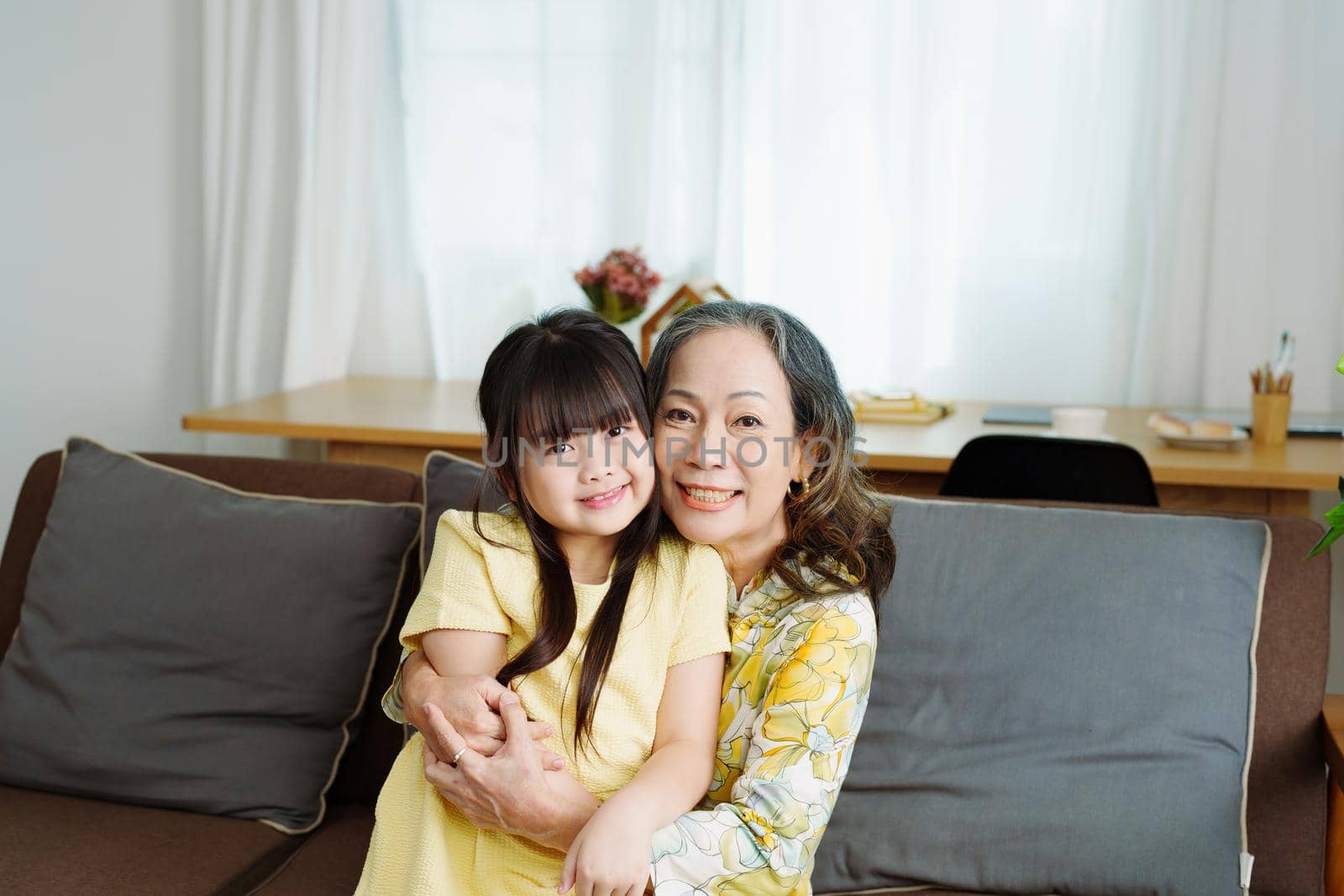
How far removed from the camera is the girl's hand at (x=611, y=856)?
1148 millimetres

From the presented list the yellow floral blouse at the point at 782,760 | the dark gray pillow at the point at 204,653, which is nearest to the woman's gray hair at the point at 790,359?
the yellow floral blouse at the point at 782,760

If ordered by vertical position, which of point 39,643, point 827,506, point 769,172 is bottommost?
point 39,643

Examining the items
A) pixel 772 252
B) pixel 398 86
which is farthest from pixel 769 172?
pixel 398 86

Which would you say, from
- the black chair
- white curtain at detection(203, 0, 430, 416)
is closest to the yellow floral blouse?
the black chair

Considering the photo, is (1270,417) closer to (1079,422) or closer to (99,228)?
(1079,422)

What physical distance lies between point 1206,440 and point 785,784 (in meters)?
1.55

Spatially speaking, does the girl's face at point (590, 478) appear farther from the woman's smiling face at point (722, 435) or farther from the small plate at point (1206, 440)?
the small plate at point (1206, 440)

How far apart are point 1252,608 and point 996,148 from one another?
Result: 5.68 feet

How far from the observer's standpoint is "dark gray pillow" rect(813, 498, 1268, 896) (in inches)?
58.9

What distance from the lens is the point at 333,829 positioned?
5.76ft

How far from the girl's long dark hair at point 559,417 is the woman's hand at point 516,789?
0.06 meters

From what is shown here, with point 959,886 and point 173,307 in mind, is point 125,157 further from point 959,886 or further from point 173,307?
point 959,886

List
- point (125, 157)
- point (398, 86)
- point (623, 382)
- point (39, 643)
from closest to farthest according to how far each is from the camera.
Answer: point (623, 382)
point (39, 643)
point (398, 86)
point (125, 157)

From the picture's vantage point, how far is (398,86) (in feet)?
11.1
